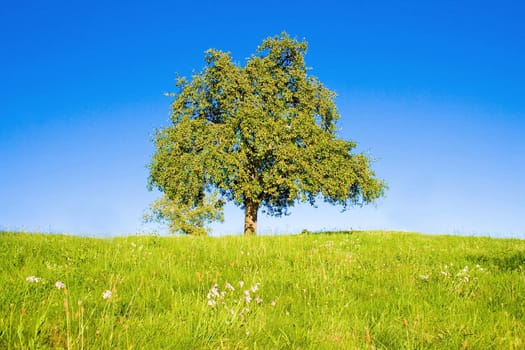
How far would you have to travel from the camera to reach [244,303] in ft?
15.0

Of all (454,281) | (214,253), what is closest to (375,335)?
(454,281)

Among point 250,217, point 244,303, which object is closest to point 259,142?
point 250,217

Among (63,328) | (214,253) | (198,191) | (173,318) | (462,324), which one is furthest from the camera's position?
(198,191)

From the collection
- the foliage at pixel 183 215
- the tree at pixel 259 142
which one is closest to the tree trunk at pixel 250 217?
the tree at pixel 259 142

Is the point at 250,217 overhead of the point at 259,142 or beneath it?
beneath

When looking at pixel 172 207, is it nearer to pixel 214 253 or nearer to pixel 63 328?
pixel 214 253

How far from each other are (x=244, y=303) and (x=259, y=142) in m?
19.1

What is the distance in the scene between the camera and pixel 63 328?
10.8 ft

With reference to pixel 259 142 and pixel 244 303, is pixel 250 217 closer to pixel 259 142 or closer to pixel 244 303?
pixel 259 142

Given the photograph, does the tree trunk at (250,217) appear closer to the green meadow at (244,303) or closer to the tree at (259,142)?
the tree at (259,142)

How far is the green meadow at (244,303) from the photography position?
11.0 feet

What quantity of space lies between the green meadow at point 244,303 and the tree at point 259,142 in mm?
15937

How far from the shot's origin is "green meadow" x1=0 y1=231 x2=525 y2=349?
11.0 ft

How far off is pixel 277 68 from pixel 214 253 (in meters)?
20.6
